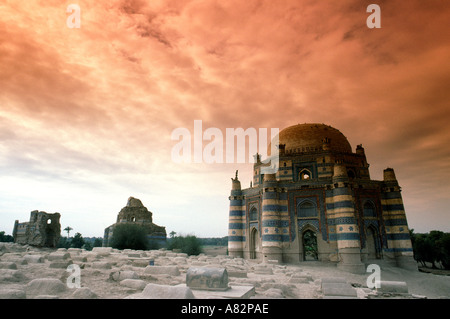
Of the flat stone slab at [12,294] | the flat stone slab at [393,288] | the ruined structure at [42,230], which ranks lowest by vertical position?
the flat stone slab at [393,288]

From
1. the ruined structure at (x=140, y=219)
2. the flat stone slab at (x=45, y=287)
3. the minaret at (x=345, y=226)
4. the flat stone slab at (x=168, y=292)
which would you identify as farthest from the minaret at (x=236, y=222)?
the flat stone slab at (x=168, y=292)

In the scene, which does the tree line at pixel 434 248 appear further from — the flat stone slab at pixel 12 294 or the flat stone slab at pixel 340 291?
the flat stone slab at pixel 12 294

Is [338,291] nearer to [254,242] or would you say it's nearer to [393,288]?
[393,288]

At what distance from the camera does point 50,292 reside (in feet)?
19.4

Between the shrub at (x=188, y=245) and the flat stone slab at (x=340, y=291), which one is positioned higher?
the shrub at (x=188, y=245)

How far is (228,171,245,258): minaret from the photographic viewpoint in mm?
25000

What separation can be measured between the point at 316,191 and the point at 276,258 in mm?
6474

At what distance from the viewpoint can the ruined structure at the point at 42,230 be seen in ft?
99.2

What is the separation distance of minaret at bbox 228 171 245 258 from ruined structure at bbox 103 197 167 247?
1529 centimetres

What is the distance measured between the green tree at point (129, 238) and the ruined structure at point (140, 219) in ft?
11.0
